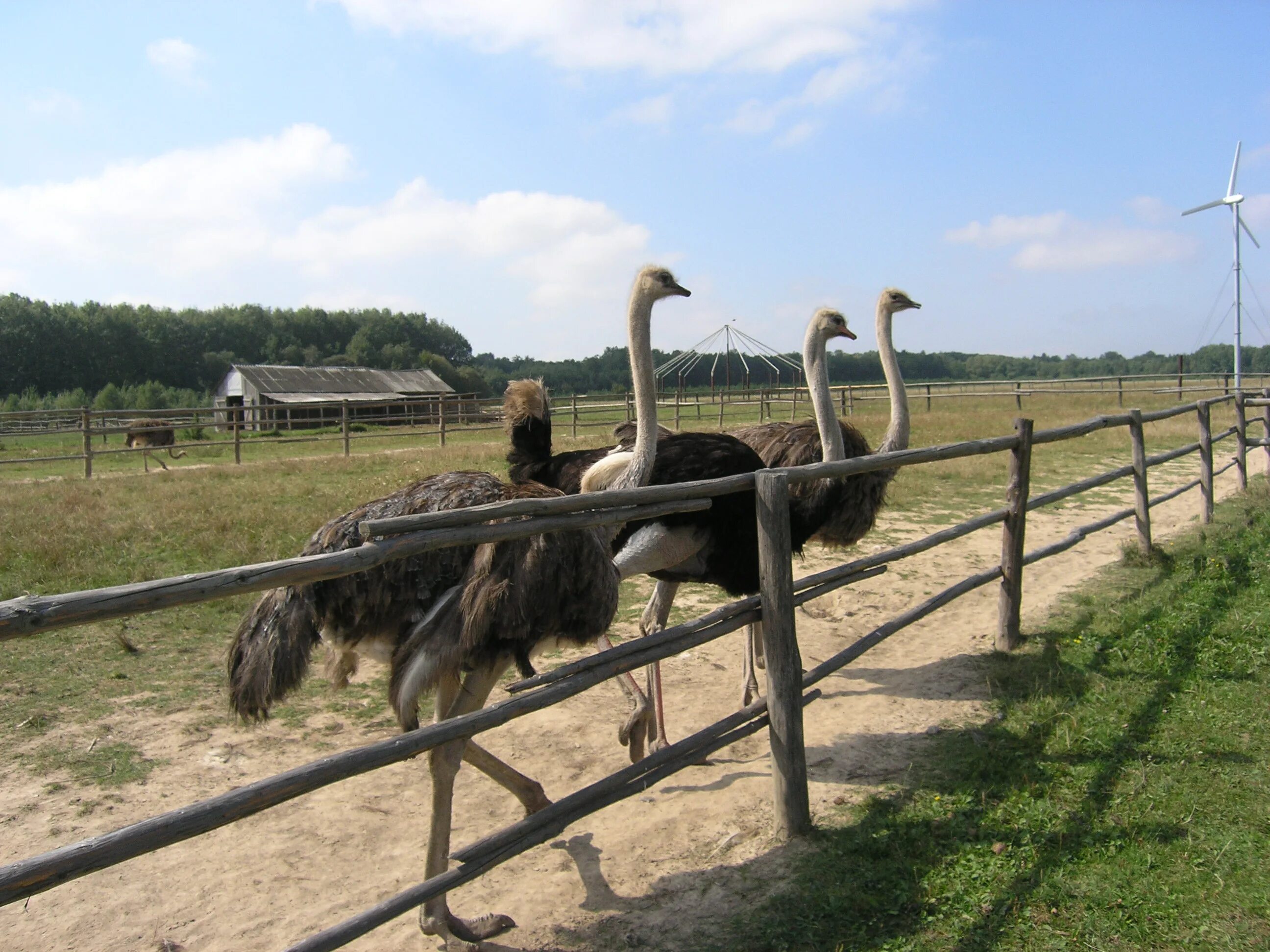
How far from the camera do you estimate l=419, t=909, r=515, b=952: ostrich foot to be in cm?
253

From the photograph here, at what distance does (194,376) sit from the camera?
49938 mm

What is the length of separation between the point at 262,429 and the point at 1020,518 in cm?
2625

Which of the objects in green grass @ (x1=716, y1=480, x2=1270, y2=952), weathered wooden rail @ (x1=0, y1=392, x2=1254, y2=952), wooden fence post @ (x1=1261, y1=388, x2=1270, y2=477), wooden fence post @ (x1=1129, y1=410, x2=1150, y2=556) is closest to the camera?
weathered wooden rail @ (x1=0, y1=392, x2=1254, y2=952)

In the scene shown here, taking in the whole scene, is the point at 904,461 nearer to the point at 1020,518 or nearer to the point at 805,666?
the point at 1020,518

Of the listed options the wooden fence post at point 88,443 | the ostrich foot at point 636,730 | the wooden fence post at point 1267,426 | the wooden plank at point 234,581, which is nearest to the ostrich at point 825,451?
the ostrich foot at point 636,730

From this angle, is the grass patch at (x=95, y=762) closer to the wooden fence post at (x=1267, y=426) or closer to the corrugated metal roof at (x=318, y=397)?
the wooden fence post at (x=1267, y=426)

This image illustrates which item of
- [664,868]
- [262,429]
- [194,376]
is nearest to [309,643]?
[664,868]

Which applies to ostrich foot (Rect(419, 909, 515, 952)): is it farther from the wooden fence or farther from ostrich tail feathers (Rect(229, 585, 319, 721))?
the wooden fence

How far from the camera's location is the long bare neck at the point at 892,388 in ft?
16.9

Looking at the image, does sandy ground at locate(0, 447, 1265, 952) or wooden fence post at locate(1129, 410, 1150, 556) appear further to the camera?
wooden fence post at locate(1129, 410, 1150, 556)

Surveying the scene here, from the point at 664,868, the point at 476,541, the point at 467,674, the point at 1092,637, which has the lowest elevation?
the point at 664,868

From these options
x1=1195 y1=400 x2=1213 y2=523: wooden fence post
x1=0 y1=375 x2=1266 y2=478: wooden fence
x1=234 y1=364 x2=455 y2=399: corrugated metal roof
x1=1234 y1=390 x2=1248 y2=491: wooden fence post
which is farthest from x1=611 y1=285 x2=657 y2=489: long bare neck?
x1=234 y1=364 x2=455 y2=399: corrugated metal roof

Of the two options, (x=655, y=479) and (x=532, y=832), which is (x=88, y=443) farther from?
(x=532, y=832)

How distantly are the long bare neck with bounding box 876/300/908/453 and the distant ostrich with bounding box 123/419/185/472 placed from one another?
11.2 meters
